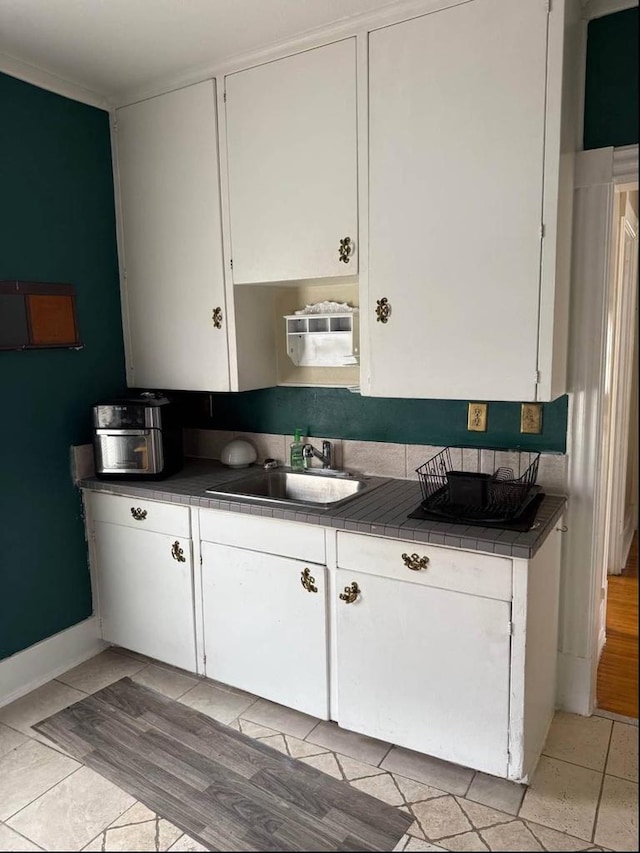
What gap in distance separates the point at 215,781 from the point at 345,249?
1839mm

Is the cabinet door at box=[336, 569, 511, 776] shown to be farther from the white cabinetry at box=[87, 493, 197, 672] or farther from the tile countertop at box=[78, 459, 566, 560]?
the white cabinetry at box=[87, 493, 197, 672]

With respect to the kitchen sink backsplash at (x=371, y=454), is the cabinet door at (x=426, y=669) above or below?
below

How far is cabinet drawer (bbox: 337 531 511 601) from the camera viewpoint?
1859mm

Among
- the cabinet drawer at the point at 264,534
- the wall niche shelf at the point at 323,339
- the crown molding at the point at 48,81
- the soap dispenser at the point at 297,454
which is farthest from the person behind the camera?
the soap dispenser at the point at 297,454

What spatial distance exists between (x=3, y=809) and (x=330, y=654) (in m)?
1.12

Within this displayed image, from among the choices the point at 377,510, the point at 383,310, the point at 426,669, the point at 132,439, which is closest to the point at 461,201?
the point at 383,310

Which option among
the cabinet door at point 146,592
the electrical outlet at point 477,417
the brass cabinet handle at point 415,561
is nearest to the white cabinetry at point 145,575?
the cabinet door at point 146,592

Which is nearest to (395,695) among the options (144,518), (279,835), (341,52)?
(279,835)

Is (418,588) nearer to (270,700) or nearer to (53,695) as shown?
(270,700)

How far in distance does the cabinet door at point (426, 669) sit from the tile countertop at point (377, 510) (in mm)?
176

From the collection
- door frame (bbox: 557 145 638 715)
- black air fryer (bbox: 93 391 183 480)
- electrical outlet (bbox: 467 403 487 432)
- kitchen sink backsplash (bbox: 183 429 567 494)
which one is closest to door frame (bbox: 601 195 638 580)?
door frame (bbox: 557 145 638 715)

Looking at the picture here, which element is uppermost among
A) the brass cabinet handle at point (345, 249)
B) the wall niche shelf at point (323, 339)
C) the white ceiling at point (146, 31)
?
the white ceiling at point (146, 31)

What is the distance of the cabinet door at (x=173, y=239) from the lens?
257cm

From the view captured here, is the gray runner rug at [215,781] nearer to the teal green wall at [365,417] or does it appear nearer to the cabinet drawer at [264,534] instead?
the cabinet drawer at [264,534]
